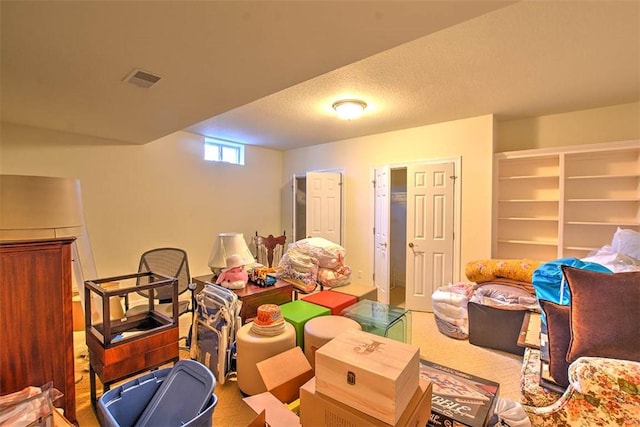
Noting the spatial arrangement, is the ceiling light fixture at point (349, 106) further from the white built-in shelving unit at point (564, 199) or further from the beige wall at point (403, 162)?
the white built-in shelving unit at point (564, 199)

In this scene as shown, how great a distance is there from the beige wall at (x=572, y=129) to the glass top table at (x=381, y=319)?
291cm

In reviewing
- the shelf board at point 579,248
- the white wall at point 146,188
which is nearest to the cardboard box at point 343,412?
the shelf board at point 579,248

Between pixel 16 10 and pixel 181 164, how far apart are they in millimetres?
3268

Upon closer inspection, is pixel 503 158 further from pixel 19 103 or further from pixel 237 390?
pixel 19 103

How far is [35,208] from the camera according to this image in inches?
60.4

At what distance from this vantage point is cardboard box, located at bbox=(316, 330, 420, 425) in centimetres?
108

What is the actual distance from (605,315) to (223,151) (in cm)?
510

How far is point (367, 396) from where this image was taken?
43.8 inches

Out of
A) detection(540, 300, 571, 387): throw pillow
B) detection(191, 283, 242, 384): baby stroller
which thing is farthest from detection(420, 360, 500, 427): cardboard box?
detection(191, 283, 242, 384): baby stroller

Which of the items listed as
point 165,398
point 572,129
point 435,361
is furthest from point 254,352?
point 572,129

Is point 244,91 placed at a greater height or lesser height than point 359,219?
greater

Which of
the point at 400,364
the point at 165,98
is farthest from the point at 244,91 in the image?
the point at 400,364

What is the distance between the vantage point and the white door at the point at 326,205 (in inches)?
198

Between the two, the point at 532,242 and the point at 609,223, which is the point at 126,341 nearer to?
the point at 532,242
